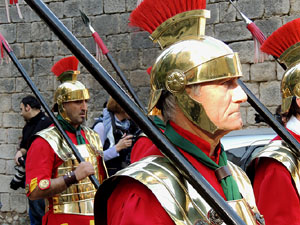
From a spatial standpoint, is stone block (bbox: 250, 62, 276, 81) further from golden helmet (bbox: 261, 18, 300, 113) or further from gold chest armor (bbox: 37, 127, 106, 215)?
golden helmet (bbox: 261, 18, 300, 113)

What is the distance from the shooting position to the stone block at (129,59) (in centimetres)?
895

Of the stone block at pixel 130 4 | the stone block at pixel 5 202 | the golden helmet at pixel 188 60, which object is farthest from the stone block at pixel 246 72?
the golden helmet at pixel 188 60

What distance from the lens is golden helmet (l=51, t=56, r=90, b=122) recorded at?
509 cm

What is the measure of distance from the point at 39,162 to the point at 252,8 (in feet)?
14.5

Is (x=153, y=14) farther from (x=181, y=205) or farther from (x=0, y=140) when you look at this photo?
(x=0, y=140)

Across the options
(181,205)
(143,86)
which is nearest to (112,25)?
(143,86)

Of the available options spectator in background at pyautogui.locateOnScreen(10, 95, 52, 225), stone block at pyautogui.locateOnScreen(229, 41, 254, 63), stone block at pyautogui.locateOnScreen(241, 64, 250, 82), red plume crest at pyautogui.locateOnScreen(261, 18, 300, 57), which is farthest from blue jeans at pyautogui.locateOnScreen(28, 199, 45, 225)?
red plume crest at pyautogui.locateOnScreen(261, 18, 300, 57)

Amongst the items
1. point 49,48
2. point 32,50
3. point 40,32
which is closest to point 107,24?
point 49,48

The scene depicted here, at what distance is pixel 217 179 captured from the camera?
218cm

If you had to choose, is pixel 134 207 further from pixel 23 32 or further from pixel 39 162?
pixel 23 32

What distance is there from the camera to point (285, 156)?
3.12m

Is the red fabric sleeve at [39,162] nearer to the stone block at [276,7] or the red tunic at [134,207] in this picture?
the red tunic at [134,207]

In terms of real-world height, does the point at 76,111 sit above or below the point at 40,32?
below

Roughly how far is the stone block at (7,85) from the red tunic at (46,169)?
220 inches
